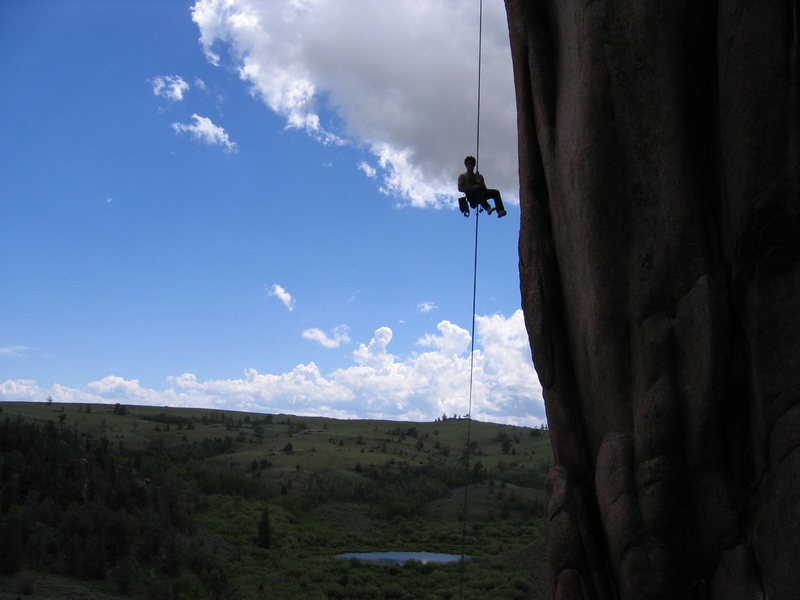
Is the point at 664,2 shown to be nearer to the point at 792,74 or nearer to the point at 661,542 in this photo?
the point at 792,74

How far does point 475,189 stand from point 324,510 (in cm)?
3788

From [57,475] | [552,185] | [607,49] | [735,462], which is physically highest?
[607,49]

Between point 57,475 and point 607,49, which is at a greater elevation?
point 607,49

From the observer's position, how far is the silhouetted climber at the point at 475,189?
11883mm

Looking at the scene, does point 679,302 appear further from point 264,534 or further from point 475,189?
point 264,534

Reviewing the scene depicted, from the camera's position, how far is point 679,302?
6793 millimetres

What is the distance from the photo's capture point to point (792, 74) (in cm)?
588

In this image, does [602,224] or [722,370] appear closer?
[722,370]

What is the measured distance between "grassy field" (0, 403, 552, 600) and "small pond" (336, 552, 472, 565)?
0.95m

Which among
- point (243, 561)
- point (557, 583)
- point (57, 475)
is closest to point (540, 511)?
point (243, 561)

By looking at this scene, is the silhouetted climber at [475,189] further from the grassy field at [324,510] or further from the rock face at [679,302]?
the grassy field at [324,510]

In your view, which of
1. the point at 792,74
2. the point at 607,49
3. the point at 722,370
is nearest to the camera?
the point at 792,74

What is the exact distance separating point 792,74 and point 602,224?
2.05m

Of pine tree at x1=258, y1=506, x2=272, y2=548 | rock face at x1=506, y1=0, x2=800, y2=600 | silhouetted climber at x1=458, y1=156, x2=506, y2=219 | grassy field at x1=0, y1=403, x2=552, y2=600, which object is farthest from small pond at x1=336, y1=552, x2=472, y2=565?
rock face at x1=506, y1=0, x2=800, y2=600
